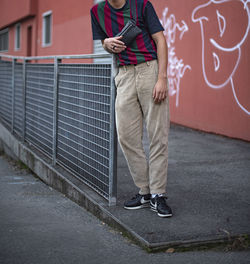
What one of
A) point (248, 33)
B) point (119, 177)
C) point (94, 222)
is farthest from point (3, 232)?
point (248, 33)

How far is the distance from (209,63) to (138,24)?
15.6 feet

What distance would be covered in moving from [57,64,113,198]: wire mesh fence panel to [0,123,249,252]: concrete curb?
4.7 inches

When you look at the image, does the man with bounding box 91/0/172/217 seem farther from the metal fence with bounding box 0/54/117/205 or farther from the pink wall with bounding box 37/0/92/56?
the pink wall with bounding box 37/0/92/56

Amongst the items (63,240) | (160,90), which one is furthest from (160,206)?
(160,90)

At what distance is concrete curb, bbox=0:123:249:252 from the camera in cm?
310

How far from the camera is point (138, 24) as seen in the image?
350 centimetres

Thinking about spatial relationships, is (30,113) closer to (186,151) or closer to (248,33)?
(186,151)

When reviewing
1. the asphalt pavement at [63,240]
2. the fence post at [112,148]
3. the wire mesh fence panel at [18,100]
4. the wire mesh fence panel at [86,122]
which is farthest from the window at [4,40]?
the fence post at [112,148]

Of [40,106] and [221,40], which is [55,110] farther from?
[221,40]

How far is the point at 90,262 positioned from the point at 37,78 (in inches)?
161

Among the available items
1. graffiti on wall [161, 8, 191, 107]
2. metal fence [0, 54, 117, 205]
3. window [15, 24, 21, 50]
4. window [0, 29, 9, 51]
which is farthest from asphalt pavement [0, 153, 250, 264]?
window [0, 29, 9, 51]

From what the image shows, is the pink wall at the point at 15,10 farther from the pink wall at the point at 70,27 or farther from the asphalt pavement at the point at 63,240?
the asphalt pavement at the point at 63,240

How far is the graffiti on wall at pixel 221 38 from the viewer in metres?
7.11

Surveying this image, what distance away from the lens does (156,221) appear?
346cm
